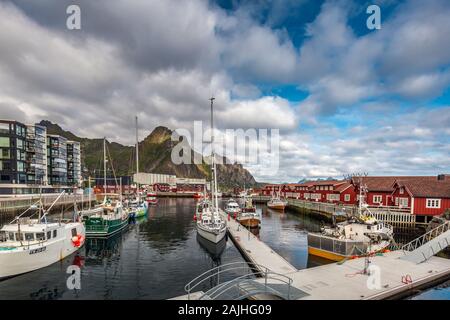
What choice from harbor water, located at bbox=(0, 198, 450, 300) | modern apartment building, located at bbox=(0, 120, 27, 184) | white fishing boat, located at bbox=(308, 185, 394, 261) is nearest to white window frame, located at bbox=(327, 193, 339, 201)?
harbor water, located at bbox=(0, 198, 450, 300)

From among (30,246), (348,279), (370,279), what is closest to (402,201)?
(370,279)

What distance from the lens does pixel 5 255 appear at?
74.1 feet

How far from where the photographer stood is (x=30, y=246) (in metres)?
24.8

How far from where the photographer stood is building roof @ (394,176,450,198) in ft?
156

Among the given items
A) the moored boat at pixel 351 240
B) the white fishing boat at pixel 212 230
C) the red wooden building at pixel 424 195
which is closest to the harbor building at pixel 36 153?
the white fishing boat at pixel 212 230

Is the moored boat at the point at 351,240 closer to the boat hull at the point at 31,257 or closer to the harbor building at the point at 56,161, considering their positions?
the boat hull at the point at 31,257

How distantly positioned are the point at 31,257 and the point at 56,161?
99.2 m

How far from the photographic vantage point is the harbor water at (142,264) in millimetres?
20656

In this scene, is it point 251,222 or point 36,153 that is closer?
point 251,222

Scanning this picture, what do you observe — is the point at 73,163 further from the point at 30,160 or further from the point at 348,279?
the point at 348,279

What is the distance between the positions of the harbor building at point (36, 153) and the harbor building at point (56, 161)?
6.76m

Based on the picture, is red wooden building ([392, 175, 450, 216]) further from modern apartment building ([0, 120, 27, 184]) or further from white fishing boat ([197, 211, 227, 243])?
modern apartment building ([0, 120, 27, 184])

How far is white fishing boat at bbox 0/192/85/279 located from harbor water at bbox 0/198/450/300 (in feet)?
2.66
